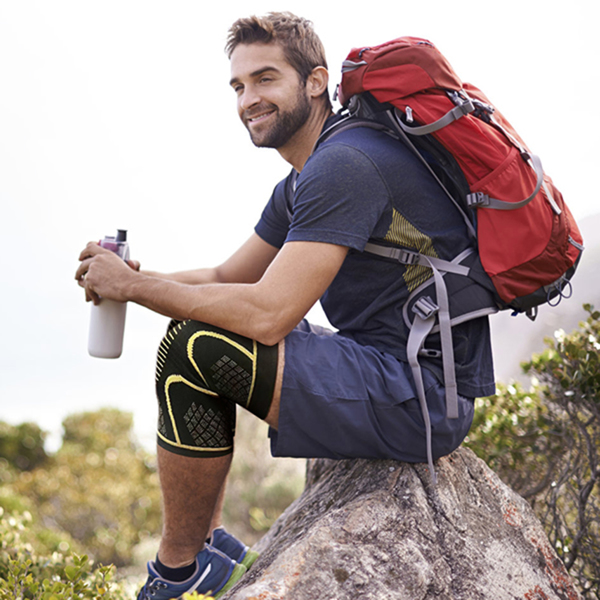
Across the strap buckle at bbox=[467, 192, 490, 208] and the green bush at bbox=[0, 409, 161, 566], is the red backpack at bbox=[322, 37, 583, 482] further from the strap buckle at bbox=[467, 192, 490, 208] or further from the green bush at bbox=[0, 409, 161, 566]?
the green bush at bbox=[0, 409, 161, 566]

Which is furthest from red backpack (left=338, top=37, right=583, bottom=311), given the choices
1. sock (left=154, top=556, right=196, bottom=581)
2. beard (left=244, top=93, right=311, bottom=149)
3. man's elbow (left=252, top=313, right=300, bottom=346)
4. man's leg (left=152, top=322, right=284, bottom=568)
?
sock (left=154, top=556, right=196, bottom=581)

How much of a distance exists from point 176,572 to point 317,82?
2.12m

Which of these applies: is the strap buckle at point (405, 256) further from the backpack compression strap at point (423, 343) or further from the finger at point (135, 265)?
the finger at point (135, 265)

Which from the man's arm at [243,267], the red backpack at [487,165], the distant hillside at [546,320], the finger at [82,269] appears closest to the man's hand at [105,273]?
the finger at [82,269]

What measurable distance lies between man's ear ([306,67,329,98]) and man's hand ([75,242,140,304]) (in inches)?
45.4

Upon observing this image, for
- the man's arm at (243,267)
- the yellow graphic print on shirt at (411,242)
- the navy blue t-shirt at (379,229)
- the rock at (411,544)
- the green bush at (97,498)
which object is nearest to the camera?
the rock at (411,544)

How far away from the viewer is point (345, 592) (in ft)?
5.97

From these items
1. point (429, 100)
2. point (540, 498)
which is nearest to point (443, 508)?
point (429, 100)

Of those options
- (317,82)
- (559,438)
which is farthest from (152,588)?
(559,438)

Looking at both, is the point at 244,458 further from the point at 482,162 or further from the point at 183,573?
the point at 482,162

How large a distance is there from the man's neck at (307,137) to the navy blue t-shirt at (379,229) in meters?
0.53

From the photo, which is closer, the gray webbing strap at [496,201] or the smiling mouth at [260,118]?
the gray webbing strap at [496,201]

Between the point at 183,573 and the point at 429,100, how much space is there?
1920 mm

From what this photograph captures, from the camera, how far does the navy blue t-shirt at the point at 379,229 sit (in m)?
2.14
